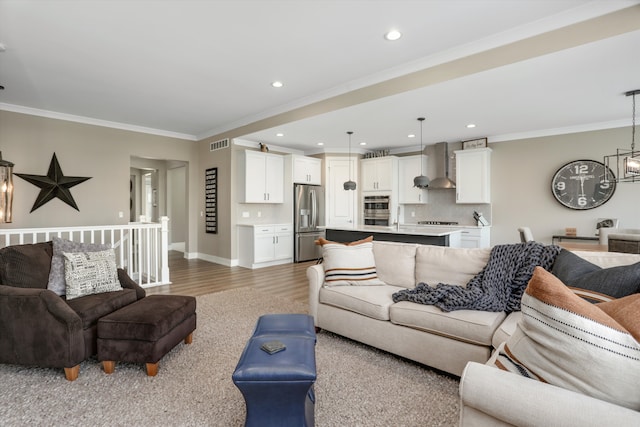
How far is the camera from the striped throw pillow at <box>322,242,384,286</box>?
2.99 metres

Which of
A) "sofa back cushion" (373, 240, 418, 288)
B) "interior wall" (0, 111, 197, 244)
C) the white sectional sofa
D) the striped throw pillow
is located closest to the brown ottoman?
the white sectional sofa

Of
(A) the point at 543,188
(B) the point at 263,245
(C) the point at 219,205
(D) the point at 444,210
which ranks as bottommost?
(B) the point at 263,245

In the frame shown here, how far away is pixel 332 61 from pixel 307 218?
4.10 meters

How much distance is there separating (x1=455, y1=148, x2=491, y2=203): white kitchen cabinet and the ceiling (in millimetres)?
747

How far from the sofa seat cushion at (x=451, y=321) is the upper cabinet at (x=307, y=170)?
5.05 metres

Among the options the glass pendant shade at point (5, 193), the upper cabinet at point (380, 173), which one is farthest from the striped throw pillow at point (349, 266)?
the upper cabinet at point (380, 173)

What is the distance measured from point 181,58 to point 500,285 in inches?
150

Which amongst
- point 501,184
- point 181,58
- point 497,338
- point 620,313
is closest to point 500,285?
point 497,338

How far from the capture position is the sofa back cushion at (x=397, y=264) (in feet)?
9.82

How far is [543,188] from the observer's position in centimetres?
566

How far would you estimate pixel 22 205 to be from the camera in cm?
526

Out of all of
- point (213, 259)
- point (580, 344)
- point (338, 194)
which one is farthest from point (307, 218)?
point (580, 344)

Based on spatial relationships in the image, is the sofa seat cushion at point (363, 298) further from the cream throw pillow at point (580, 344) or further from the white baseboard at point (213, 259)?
the white baseboard at point (213, 259)

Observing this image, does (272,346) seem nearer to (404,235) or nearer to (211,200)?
(404,235)
